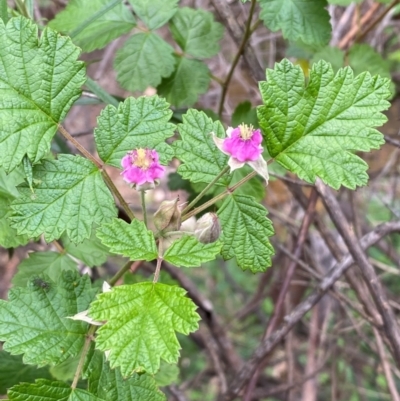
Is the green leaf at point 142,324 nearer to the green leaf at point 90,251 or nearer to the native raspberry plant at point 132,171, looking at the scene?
the native raspberry plant at point 132,171

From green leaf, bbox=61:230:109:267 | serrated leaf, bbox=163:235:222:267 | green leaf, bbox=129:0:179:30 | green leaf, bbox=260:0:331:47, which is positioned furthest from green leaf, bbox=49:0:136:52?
serrated leaf, bbox=163:235:222:267

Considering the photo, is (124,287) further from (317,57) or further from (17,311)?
(317,57)

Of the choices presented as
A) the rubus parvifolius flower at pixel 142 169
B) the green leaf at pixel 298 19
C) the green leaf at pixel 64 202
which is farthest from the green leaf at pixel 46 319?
the green leaf at pixel 298 19

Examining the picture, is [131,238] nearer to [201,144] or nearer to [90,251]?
[201,144]

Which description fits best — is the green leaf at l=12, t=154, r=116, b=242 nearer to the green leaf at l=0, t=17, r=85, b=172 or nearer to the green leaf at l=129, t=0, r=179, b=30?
the green leaf at l=0, t=17, r=85, b=172

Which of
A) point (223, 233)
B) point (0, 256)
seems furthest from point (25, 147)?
point (0, 256)

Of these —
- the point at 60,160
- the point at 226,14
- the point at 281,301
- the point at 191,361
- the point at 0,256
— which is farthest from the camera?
the point at 0,256

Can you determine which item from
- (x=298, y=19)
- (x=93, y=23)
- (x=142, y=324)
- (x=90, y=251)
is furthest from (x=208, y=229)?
(x=93, y=23)
